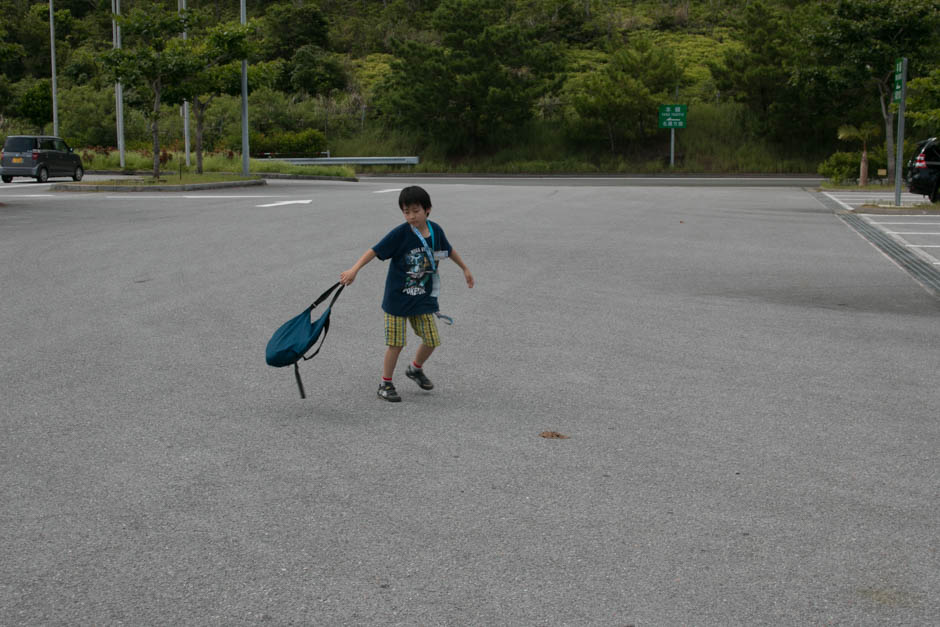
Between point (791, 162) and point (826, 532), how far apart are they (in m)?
45.5

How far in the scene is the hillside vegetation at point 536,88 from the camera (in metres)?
31.9

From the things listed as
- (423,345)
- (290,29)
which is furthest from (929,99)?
(290,29)

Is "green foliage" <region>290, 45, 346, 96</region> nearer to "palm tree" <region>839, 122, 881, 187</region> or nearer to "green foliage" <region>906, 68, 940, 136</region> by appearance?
"palm tree" <region>839, 122, 881, 187</region>

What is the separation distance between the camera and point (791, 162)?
47.4 meters

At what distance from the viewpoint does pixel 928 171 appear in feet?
74.2

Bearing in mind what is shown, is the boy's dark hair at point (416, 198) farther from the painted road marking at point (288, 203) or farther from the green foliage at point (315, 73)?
the green foliage at point (315, 73)

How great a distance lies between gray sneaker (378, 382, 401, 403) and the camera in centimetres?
640

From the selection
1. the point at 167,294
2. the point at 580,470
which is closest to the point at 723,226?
the point at 167,294

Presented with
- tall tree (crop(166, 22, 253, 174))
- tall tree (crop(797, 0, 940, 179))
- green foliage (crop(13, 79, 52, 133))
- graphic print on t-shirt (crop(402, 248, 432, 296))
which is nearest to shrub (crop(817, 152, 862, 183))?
tall tree (crop(797, 0, 940, 179))

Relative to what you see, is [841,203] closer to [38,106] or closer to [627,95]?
[627,95]

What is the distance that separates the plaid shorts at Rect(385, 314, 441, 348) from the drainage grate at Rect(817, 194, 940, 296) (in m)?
6.55

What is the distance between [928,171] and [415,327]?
62.2ft

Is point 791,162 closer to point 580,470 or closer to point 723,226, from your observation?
point 723,226

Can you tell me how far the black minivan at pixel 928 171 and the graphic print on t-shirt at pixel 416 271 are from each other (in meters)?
19.0
